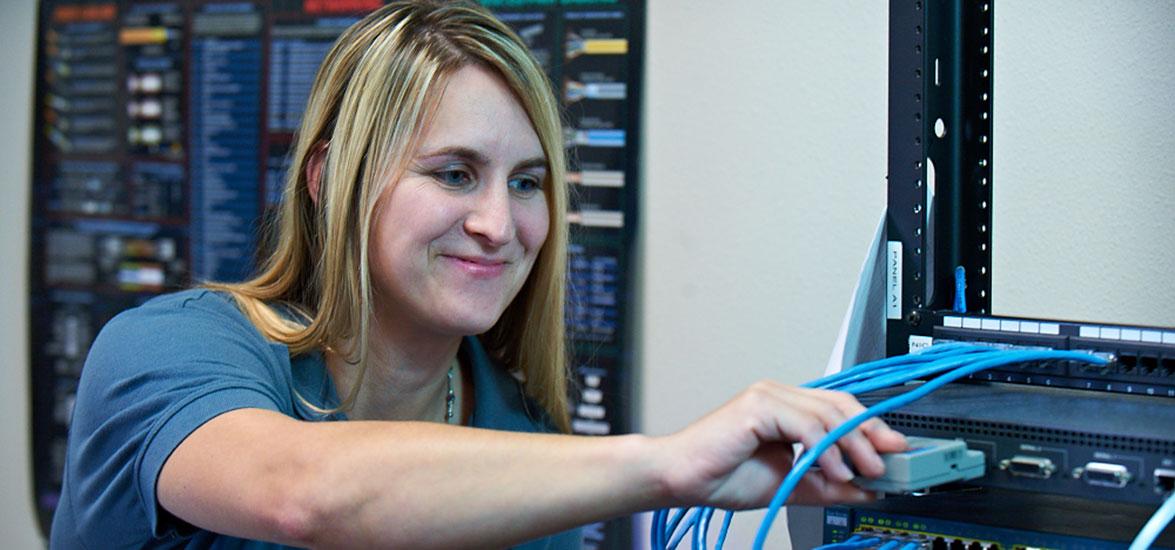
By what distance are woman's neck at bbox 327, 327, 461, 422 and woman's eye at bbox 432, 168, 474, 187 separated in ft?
0.67

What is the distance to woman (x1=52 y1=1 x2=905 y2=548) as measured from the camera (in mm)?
702

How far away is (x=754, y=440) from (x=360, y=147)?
2.05ft

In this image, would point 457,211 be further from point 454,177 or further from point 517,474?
point 517,474

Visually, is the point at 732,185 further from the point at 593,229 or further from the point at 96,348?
the point at 96,348

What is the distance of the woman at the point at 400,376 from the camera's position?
0.70 m

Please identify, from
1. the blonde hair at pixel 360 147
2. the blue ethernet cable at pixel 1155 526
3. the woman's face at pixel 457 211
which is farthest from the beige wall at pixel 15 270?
the blue ethernet cable at pixel 1155 526

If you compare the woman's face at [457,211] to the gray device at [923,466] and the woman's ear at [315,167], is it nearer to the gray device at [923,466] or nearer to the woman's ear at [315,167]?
the woman's ear at [315,167]

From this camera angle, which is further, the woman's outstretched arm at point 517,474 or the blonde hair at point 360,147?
the blonde hair at point 360,147

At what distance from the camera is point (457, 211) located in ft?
3.73

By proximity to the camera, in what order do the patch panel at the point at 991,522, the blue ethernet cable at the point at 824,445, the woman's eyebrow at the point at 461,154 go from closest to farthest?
the blue ethernet cable at the point at 824,445 < the patch panel at the point at 991,522 < the woman's eyebrow at the point at 461,154

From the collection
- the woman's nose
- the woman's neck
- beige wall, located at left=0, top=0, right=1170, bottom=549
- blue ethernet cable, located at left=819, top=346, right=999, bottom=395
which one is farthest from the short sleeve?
beige wall, located at left=0, top=0, right=1170, bottom=549

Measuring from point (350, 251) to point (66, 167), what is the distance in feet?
4.40

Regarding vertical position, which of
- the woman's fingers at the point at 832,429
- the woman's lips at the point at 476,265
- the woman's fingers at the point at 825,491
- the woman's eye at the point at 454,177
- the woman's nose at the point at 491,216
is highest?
the woman's eye at the point at 454,177

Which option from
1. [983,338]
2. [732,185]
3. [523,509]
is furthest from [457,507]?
[732,185]
